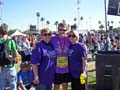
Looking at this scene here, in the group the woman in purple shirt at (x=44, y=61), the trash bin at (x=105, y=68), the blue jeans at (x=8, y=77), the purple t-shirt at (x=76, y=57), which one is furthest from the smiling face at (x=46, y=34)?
the trash bin at (x=105, y=68)

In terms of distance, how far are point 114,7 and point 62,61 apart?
7112 millimetres

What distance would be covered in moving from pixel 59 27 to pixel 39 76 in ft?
3.41

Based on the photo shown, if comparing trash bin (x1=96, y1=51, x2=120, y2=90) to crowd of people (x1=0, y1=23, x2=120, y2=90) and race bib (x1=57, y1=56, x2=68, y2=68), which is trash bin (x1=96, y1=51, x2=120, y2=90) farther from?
race bib (x1=57, y1=56, x2=68, y2=68)

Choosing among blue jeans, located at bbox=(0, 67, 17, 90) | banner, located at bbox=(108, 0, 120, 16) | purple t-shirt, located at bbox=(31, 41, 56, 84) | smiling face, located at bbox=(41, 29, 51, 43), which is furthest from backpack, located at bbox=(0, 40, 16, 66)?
banner, located at bbox=(108, 0, 120, 16)

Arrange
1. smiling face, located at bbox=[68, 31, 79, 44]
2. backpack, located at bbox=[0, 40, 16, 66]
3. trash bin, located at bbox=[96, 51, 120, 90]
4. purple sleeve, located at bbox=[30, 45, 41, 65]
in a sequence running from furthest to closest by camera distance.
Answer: trash bin, located at bbox=[96, 51, 120, 90]
backpack, located at bbox=[0, 40, 16, 66]
smiling face, located at bbox=[68, 31, 79, 44]
purple sleeve, located at bbox=[30, 45, 41, 65]

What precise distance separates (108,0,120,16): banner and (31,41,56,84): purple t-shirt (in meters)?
7.27

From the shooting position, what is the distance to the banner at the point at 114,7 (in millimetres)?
14608

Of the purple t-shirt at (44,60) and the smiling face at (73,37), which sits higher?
the smiling face at (73,37)

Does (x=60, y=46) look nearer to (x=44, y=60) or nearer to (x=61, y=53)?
(x=61, y=53)

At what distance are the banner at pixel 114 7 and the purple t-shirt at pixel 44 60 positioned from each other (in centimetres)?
727

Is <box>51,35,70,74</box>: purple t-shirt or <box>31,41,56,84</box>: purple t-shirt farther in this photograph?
<box>51,35,70,74</box>: purple t-shirt

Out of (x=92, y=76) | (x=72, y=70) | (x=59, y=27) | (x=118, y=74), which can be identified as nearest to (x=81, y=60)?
(x=72, y=70)

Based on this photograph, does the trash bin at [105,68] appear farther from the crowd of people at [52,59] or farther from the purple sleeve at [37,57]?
the purple sleeve at [37,57]

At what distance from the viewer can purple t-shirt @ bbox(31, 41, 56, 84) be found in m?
7.60
